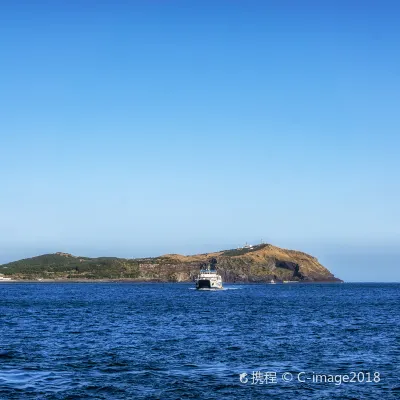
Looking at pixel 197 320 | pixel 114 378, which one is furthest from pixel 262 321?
pixel 114 378

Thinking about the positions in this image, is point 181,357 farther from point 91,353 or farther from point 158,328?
point 158,328

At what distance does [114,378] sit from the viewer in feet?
123

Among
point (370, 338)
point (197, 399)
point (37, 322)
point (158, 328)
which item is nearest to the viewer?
point (197, 399)

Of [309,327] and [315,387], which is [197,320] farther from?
[315,387]

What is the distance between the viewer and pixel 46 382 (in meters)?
36.1

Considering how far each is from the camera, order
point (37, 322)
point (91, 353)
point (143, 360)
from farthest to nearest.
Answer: point (37, 322)
point (91, 353)
point (143, 360)

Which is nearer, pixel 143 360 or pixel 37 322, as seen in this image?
pixel 143 360

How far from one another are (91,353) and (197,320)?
3465 centimetres

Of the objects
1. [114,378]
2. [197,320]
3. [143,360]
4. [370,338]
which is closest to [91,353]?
[143,360]

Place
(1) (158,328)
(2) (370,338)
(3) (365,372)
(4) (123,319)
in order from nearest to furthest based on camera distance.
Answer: (3) (365,372) < (2) (370,338) < (1) (158,328) < (4) (123,319)

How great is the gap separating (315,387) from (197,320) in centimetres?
4645

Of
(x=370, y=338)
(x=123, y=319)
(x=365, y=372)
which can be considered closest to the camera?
(x=365, y=372)

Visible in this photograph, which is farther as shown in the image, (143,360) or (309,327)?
(309,327)

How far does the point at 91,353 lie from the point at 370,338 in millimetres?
28369
